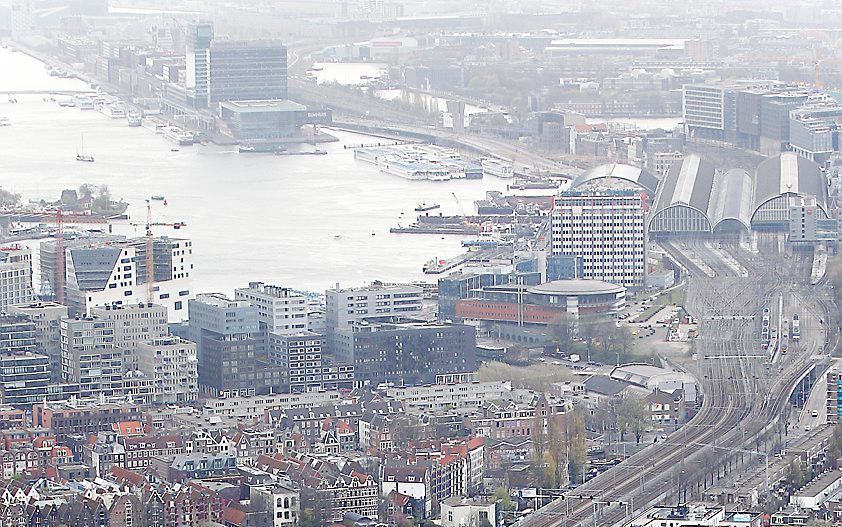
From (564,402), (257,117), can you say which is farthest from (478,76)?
(564,402)

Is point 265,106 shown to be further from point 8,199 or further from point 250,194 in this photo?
point 8,199

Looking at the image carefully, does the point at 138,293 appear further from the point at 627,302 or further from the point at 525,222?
the point at 525,222

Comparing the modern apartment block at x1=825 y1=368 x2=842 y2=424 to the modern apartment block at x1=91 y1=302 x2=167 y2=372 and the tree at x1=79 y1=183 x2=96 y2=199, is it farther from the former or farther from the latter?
the tree at x1=79 y1=183 x2=96 y2=199

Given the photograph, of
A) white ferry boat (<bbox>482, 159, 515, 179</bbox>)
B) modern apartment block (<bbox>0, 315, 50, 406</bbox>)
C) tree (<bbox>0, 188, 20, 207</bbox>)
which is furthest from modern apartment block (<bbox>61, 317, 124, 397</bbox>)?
A: white ferry boat (<bbox>482, 159, 515, 179</bbox>)

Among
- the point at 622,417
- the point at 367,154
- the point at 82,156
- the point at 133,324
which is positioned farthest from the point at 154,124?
the point at 622,417

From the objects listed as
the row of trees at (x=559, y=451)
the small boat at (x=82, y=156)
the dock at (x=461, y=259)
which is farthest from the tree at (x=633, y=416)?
the small boat at (x=82, y=156)

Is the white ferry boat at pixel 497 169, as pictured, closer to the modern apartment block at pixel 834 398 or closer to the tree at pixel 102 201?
the tree at pixel 102 201
